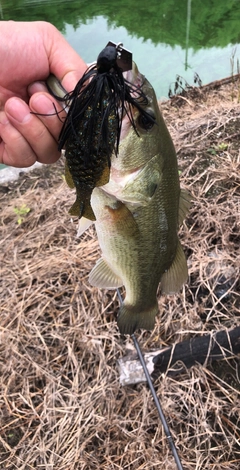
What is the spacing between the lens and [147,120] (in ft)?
4.01

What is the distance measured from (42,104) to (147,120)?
375mm

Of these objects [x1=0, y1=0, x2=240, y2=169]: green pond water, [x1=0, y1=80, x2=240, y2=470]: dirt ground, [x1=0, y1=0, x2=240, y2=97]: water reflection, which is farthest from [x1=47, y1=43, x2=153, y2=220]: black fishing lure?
[x1=0, y1=0, x2=240, y2=97]: water reflection

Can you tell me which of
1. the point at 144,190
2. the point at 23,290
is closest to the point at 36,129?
the point at 144,190

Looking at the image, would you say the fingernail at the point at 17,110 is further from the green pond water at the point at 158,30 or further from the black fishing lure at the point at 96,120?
the green pond water at the point at 158,30

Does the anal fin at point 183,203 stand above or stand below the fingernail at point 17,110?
below

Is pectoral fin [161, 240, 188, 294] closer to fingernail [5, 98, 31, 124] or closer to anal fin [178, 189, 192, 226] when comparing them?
anal fin [178, 189, 192, 226]

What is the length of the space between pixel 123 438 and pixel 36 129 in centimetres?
185

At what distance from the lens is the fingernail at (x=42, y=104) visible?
1.32 m

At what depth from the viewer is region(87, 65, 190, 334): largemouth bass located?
1.25 metres

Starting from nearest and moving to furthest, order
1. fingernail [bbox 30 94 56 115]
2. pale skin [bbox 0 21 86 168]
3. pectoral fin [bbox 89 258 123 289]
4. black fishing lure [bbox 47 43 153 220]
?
black fishing lure [bbox 47 43 153 220], fingernail [bbox 30 94 56 115], pale skin [bbox 0 21 86 168], pectoral fin [bbox 89 258 123 289]

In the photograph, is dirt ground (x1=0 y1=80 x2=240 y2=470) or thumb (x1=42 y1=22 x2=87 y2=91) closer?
thumb (x1=42 y1=22 x2=87 y2=91)

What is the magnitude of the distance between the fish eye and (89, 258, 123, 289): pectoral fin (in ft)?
2.38

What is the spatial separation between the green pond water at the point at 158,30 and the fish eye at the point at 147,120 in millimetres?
4422

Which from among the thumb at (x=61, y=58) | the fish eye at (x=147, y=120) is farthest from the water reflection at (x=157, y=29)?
the fish eye at (x=147, y=120)
